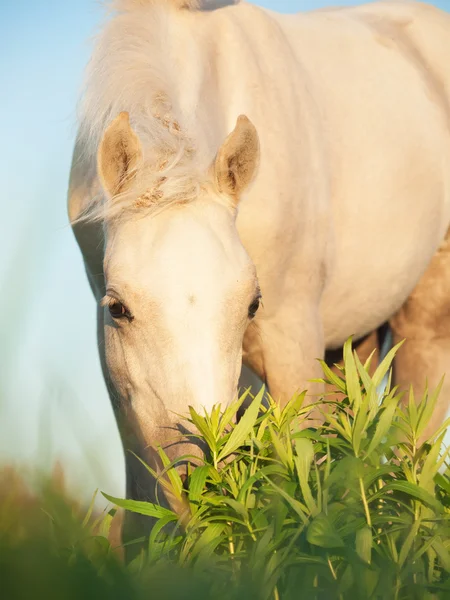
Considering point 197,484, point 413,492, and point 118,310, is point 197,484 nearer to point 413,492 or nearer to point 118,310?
point 413,492

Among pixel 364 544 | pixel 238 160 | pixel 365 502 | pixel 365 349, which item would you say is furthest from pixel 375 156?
pixel 364 544

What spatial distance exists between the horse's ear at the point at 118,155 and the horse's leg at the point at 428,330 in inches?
108

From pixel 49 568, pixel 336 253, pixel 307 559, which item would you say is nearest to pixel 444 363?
pixel 336 253

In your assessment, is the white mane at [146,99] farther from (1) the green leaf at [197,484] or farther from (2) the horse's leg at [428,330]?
(2) the horse's leg at [428,330]

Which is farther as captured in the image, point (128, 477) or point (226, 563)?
point (128, 477)

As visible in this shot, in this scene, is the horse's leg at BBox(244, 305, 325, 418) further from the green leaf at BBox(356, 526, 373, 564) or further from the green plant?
the green leaf at BBox(356, 526, 373, 564)

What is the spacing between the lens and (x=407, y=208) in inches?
187

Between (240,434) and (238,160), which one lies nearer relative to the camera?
(240,434)

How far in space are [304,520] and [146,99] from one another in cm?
216

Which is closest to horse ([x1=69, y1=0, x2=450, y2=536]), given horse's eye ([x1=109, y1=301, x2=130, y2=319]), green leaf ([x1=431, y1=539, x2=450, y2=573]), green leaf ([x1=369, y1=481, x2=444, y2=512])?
horse's eye ([x1=109, y1=301, x2=130, y2=319])

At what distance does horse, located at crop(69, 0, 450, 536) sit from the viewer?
106 inches

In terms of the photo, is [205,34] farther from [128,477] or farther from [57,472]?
[57,472]

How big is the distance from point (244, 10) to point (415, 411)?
2.96 m

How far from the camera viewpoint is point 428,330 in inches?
Answer: 213
